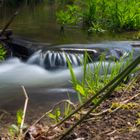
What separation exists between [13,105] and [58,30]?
6.44 meters

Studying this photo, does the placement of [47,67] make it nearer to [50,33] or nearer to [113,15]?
[50,33]

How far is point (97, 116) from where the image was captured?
2604 millimetres

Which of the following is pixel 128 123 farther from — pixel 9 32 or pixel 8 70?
pixel 9 32

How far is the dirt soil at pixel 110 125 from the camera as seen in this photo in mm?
2254

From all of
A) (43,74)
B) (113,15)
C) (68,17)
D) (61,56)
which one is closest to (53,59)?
(61,56)

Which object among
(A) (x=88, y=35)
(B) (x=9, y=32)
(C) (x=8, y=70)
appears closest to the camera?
(C) (x=8, y=70)

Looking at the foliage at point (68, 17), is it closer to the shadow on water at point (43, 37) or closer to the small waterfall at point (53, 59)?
the shadow on water at point (43, 37)

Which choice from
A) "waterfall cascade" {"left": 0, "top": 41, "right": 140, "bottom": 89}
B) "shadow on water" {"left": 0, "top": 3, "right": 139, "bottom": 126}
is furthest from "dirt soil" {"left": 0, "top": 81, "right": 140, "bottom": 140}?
"waterfall cascade" {"left": 0, "top": 41, "right": 140, "bottom": 89}

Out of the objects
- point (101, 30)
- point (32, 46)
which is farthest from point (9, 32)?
point (101, 30)

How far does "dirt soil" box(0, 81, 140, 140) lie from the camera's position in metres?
2.25

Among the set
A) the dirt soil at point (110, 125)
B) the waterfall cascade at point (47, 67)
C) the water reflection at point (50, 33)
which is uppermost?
the dirt soil at point (110, 125)

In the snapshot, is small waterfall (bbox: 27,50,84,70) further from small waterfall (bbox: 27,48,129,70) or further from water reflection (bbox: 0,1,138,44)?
water reflection (bbox: 0,1,138,44)

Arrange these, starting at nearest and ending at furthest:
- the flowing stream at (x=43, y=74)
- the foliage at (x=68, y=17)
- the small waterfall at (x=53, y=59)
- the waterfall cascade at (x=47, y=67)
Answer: the flowing stream at (x=43, y=74) → the waterfall cascade at (x=47, y=67) → the small waterfall at (x=53, y=59) → the foliage at (x=68, y=17)

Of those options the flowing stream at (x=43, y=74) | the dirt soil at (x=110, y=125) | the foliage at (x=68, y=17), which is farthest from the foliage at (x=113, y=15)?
the dirt soil at (x=110, y=125)
